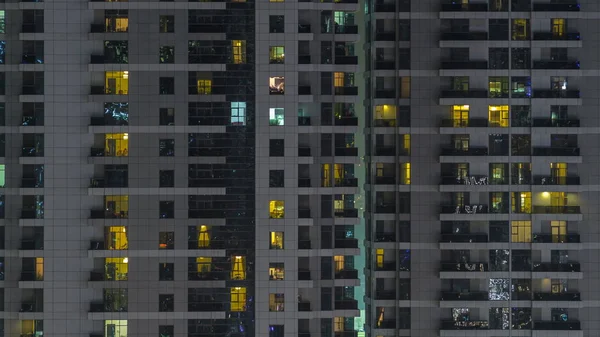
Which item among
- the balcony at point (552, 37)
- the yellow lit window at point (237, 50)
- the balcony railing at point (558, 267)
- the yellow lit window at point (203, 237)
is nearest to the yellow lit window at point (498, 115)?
the balcony at point (552, 37)

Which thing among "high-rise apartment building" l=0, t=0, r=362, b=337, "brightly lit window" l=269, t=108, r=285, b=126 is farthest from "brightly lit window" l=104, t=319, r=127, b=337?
"brightly lit window" l=269, t=108, r=285, b=126

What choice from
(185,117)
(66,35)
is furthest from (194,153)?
(66,35)

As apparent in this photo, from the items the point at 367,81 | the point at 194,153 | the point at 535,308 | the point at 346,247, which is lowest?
the point at 535,308

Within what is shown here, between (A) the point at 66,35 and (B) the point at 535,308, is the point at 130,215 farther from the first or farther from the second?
(B) the point at 535,308

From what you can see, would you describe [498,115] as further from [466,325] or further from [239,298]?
[239,298]

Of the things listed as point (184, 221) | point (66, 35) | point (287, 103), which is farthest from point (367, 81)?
point (66, 35)

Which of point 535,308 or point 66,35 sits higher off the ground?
point 66,35
